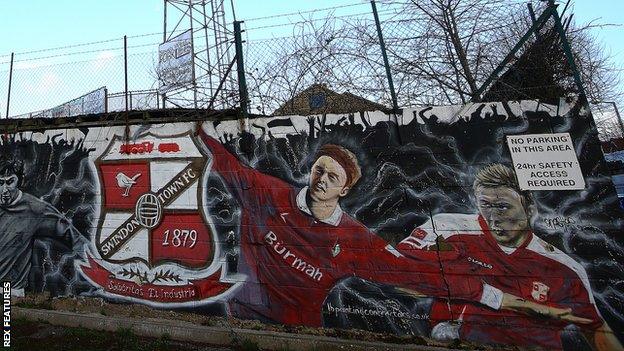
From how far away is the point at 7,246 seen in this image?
5938 millimetres

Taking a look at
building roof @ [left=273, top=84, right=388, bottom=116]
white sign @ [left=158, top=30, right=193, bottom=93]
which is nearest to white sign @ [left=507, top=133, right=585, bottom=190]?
building roof @ [left=273, top=84, right=388, bottom=116]

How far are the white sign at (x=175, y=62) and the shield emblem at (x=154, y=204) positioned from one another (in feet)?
3.42

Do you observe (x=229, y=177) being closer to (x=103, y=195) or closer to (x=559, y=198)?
(x=103, y=195)

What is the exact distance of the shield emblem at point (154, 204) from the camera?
496 centimetres

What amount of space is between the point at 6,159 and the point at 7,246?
58.5 inches

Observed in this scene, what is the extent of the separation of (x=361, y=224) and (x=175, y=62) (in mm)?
4393

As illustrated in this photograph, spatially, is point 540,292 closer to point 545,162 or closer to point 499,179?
point 499,179

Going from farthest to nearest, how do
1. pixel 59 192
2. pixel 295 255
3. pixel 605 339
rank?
pixel 59 192
pixel 295 255
pixel 605 339

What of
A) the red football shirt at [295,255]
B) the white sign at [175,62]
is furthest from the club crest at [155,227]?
the white sign at [175,62]

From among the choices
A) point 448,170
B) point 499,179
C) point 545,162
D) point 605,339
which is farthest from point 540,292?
point 448,170

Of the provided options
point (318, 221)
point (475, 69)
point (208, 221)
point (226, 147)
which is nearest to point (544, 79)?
point (475, 69)

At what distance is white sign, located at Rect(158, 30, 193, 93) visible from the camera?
5691 millimetres

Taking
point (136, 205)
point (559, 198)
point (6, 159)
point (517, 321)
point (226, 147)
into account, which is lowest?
point (517, 321)

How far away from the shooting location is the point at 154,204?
512 centimetres
